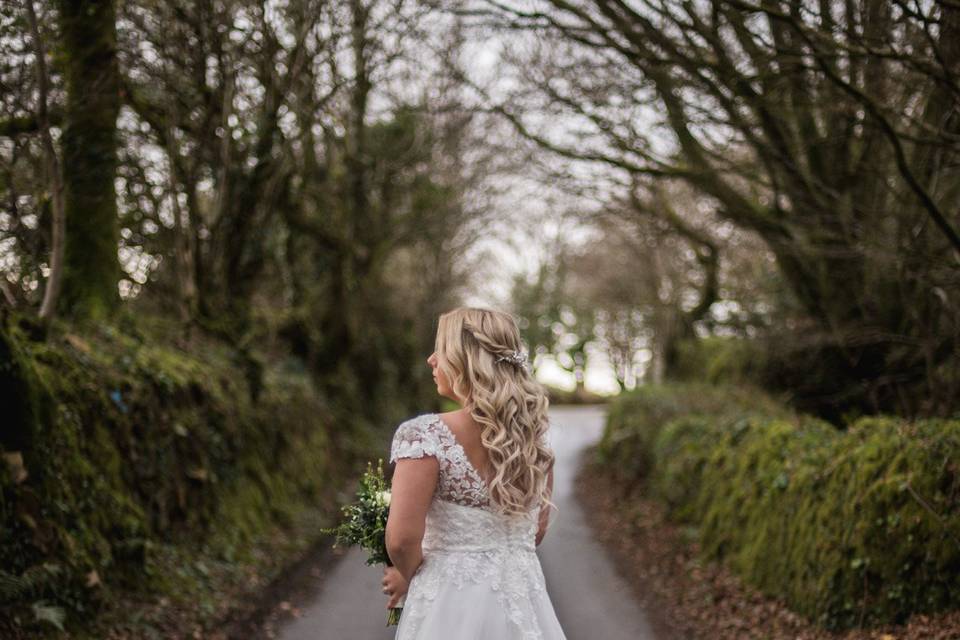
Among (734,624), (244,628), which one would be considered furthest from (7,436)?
(734,624)

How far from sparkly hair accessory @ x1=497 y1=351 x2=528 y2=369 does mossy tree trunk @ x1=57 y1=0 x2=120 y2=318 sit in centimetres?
570

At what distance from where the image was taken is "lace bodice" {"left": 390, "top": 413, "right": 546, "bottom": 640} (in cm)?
305

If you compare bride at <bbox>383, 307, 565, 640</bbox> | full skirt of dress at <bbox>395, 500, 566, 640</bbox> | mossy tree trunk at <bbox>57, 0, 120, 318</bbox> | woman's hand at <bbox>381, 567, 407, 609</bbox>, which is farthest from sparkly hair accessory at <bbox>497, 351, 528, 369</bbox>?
mossy tree trunk at <bbox>57, 0, 120, 318</bbox>

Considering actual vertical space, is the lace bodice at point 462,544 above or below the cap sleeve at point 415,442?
below

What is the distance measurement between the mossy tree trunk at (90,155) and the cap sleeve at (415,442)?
18.7 feet

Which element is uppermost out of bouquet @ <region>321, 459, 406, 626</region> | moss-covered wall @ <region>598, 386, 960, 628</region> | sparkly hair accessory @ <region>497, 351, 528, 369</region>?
sparkly hair accessory @ <region>497, 351, 528, 369</region>

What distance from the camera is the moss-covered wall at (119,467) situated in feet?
16.9

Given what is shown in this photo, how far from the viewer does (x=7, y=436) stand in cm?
520

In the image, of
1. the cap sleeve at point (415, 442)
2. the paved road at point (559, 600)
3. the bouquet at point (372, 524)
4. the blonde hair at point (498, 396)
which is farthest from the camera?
the paved road at point (559, 600)

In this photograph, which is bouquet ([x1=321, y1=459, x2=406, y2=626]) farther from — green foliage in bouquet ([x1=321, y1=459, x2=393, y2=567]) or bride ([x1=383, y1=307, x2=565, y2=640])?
bride ([x1=383, y1=307, x2=565, y2=640])

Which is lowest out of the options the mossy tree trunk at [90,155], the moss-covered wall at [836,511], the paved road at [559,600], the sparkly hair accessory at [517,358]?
the paved road at [559,600]

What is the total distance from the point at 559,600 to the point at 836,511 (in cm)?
292

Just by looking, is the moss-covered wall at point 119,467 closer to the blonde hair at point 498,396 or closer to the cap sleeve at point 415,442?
the cap sleeve at point 415,442

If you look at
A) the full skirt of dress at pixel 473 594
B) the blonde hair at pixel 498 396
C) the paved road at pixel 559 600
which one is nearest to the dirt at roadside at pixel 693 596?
the paved road at pixel 559 600
